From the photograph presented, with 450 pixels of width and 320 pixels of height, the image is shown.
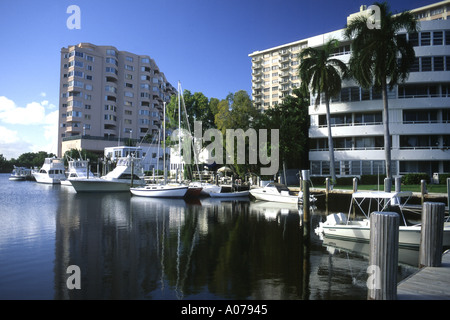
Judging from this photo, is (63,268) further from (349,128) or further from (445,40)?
(445,40)

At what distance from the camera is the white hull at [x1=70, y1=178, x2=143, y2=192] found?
4612 cm

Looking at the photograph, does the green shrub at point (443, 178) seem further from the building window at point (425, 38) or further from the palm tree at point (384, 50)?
the building window at point (425, 38)

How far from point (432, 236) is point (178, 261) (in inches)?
347

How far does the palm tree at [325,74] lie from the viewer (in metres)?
36.8

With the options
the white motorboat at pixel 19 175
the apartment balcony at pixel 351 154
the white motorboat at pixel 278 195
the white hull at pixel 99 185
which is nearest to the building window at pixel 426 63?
the apartment balcony at pixel 351 154

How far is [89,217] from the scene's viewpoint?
78.2ft

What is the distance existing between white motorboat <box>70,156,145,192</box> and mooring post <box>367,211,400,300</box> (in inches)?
1691

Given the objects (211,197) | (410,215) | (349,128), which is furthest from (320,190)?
(211,197)

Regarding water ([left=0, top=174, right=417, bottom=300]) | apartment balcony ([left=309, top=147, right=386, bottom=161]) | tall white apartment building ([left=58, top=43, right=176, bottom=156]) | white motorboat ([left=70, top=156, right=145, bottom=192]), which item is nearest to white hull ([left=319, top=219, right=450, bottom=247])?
water ([left=0, top=174, right=417, bottom=300])

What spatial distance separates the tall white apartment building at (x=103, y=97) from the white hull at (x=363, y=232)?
2755 inches

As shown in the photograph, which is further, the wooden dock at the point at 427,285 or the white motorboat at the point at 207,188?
the white motorboat at the point at 207,188

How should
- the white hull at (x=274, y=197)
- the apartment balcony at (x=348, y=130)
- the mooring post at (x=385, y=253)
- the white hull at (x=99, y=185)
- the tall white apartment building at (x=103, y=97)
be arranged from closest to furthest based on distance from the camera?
the mooring post at (x=385, y=253)
the white hull at (x=274, y=197)
the apartment balcony at (x=348, y=130)
the white hull at (x=99, y=185)
the tall white apartment building at (x=103, y=97)

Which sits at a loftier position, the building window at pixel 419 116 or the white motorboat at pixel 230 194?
the building window at pixel 419 116
